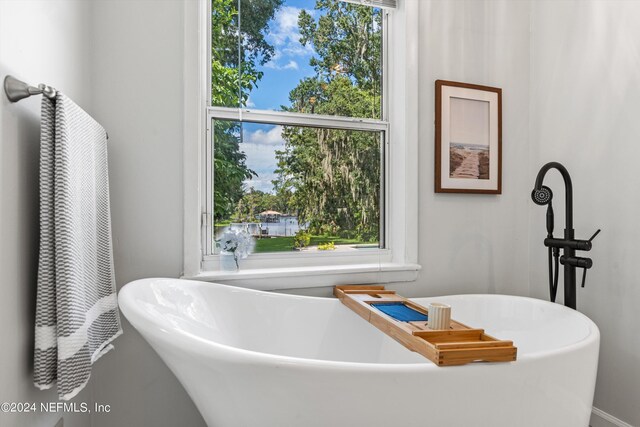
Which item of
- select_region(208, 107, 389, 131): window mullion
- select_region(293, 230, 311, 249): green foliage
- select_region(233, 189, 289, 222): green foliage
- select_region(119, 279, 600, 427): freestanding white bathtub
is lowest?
select_region(119, 279, 600, 427): freestanding white bathtub

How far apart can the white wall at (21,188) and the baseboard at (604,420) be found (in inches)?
87.2

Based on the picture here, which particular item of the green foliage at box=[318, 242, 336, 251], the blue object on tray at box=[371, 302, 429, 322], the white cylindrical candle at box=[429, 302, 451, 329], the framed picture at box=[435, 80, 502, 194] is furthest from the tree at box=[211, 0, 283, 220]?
the white cylindrical candle at box=[429, 302, 451, 329]

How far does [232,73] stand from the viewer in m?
1.81

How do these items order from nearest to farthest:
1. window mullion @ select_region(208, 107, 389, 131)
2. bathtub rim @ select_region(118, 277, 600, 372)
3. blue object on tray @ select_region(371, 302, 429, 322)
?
bathtub rim @ select_region(118, 277, 600, 372) → blue object on tray @ select_region(371, 302, 429, 322) → window mullion @ select_region(208, 107, 389, 131)

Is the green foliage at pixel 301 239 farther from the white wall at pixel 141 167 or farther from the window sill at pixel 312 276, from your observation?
the white wall at pixel 141 167

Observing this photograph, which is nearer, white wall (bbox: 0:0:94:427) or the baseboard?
white wall (bbox: 0:0:94:427)

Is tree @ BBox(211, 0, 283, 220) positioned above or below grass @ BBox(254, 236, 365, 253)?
above

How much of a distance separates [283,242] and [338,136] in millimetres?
618

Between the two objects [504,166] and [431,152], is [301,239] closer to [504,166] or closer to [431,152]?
[431,152]

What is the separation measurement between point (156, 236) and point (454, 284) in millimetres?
1485

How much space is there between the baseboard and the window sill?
1023 millimetres

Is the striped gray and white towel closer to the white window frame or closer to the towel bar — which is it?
the towel bar

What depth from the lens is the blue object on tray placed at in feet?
4.41

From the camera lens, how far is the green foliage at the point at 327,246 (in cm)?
196
